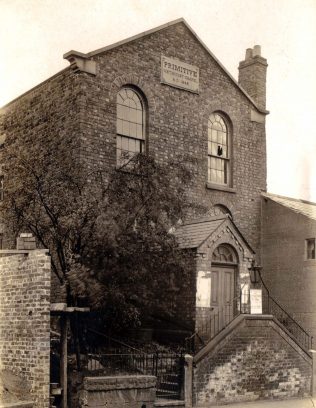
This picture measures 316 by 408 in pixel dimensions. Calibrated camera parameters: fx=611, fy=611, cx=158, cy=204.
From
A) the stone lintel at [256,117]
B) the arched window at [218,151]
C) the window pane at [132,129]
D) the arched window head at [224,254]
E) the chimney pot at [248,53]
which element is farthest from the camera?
the chimney pot at [248,53]

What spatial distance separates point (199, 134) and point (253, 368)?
27.7 ft

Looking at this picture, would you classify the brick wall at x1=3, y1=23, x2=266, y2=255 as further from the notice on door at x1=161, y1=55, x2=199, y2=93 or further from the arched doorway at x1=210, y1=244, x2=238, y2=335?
the arched doorway at x1=210, y1=244, x2=238, y2=335

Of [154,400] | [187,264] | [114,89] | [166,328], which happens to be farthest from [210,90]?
[154,400]

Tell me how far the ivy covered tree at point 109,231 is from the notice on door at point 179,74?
16.6 feet

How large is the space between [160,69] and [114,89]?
7.26ft

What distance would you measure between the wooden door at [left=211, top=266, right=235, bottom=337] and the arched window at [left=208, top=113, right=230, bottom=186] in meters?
4.31

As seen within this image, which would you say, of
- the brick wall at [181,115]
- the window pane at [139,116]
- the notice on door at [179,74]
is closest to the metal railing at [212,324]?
the brick wall at [181,115]

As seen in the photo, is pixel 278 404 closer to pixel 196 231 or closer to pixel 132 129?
pixel 196 231

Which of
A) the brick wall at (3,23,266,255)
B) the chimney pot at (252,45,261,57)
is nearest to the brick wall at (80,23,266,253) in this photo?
the brick wall at (3,23,266,255)

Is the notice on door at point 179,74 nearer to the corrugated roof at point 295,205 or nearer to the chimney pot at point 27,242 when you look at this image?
the corrugated roof at point 295,205

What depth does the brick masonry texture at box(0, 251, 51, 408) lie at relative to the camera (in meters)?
11.0

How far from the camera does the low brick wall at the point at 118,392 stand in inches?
474

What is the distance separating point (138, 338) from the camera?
57.7 feet

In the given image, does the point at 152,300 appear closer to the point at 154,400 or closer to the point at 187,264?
the point at 187,264
